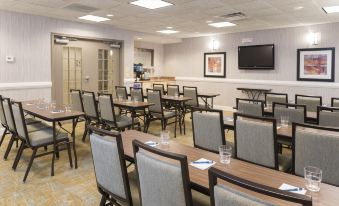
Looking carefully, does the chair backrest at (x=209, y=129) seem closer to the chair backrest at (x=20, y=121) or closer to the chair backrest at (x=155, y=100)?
the chair backrest at (x=20, y=121)

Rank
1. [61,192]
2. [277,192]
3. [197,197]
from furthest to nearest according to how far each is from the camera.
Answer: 1. [61,192]
2. [197,197]
3. [277,192]

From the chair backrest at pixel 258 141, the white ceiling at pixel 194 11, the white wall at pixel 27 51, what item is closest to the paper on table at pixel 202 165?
the chair backrest at pixel 258 141

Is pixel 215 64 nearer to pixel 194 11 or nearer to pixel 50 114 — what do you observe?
pixel 194 11

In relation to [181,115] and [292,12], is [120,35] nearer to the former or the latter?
[181,115]

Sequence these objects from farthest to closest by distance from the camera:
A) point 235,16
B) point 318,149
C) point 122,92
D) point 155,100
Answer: point 122,92 < point 235,16 < point 155,100 < point 318,149

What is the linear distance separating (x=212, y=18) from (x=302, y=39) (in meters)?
2.77

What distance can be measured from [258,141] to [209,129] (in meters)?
0.55

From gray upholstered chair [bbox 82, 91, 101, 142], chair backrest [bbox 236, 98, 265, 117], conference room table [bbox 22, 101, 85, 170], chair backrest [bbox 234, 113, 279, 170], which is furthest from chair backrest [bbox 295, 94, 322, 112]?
conference room table [bbox 22, 101, 85, 170]

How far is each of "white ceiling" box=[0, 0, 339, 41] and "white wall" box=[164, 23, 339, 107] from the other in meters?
0.45

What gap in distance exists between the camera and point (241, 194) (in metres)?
1.03

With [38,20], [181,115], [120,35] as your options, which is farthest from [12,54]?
[181,115]

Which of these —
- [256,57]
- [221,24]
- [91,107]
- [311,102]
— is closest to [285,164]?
[311,102]

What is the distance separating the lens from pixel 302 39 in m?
6.96

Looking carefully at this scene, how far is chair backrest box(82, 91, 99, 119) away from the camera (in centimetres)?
443
